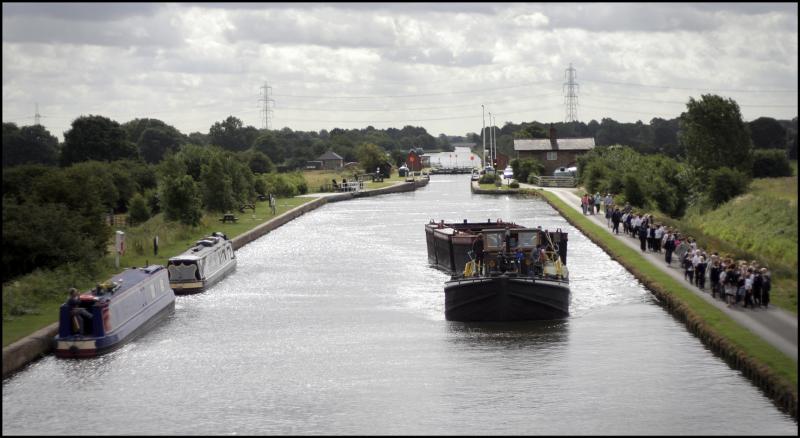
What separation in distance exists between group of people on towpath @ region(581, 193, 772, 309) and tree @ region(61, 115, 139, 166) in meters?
98.0

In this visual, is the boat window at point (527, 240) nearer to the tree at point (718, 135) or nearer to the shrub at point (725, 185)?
the shrub at point (725, 185)

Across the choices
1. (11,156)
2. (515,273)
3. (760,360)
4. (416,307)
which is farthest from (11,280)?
(11,156)

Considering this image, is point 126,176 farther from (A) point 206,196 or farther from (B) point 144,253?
(B) point 144,253

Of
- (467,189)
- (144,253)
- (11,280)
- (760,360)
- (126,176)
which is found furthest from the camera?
(467,189)

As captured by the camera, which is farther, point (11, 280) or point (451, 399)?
point (11, 280)

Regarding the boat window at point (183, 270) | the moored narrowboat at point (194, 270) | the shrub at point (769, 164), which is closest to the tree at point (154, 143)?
the shrub at point (769, 164)

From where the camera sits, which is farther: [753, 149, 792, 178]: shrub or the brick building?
the brick building

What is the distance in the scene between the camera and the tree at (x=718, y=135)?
81.3 metres

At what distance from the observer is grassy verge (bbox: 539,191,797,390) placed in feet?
89.1

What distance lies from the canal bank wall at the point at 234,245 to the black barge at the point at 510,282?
14.1m

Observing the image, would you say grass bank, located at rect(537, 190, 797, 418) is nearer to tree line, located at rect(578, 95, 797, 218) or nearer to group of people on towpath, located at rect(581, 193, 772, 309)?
group of people on towpath, located at rect(581, 193, 772, 309)

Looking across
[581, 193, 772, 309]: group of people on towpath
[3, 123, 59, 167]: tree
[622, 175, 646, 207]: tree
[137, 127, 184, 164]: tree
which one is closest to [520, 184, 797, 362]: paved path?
[581, 193, 772, 309]: group of people on towpath

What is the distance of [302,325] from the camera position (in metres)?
39.5

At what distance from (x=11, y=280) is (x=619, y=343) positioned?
2322 cm
